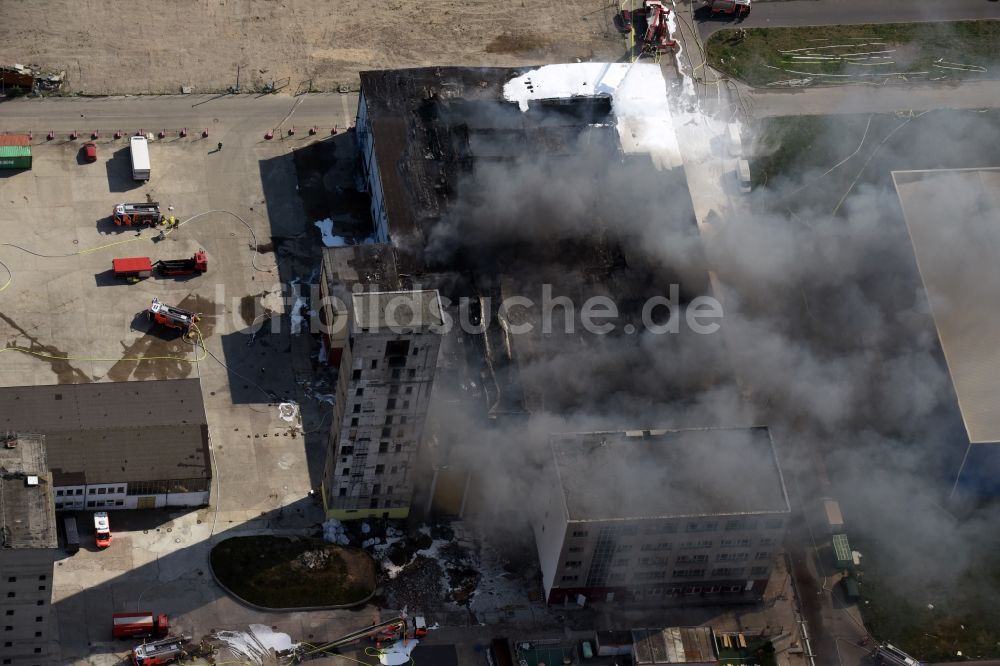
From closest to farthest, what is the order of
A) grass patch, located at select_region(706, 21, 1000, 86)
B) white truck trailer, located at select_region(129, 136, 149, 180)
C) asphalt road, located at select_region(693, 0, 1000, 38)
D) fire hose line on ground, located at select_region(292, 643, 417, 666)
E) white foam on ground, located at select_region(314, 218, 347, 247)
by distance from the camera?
fire hose line on ground, located at select_region(292, 643, 417, 666), white foam on ground, located at select_region(314, 218, 347, 247), white truck trailer, located at select_region(129, 136, 149, 180), grass patch, located at select_region(706, 21, 1000, 86), asphalt road, located at select_region(693, 0, 1000, 38)

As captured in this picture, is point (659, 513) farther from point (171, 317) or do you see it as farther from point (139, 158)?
point (139, 158)

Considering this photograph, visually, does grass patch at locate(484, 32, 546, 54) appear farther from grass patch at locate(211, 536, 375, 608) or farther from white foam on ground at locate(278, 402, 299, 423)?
grass patch at locate(211, 536, 375, 608)

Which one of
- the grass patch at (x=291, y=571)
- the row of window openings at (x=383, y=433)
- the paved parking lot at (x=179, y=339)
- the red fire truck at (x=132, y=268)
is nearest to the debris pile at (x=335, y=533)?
the grass patch at (x=291, y=571)

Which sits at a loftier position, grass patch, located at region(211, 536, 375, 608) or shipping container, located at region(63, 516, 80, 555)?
shipping container, located at region(63, 516, 80, 555)

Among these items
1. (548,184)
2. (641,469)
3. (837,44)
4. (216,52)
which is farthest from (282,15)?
(641,469)

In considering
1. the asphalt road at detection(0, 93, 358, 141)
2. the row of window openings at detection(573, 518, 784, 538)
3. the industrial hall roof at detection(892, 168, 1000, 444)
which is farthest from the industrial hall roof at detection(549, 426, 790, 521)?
the asphalt road at detection(0, 93, 358, 141)

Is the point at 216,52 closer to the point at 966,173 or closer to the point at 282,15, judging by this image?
the point at 282,15
